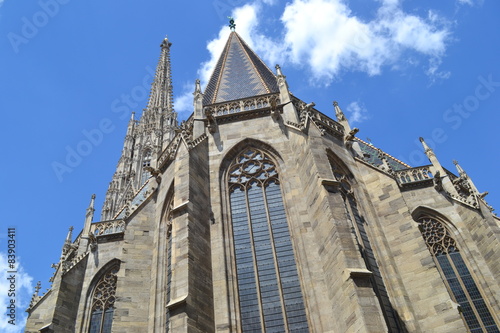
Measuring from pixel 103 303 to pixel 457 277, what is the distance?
1091 cm

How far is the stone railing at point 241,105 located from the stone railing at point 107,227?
220 inches

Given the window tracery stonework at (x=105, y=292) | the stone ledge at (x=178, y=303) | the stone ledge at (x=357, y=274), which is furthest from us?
the window tracery stonework at (x=105, y=292)

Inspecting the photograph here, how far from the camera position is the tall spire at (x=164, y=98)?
41.3 metres

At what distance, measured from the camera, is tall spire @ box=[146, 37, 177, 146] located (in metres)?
41.3

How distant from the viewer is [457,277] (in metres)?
13.2

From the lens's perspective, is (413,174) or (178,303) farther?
(413,174)

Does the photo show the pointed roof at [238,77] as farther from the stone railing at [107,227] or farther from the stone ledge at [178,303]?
the stone ledge at [178,303]

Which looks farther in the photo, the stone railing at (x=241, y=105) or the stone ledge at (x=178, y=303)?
the stone railing at (x=241, y=105)

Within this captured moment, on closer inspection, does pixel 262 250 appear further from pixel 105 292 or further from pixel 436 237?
pixel 436 237

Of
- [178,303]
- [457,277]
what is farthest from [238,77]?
[178,303]

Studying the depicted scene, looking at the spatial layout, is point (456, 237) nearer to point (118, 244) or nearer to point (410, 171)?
point (410, 171)

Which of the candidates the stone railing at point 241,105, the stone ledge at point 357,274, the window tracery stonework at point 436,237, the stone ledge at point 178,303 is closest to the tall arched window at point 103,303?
the stone ledge at point 178,303

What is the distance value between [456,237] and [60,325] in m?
12.4

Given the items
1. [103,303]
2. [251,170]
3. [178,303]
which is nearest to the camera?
[178,303]
